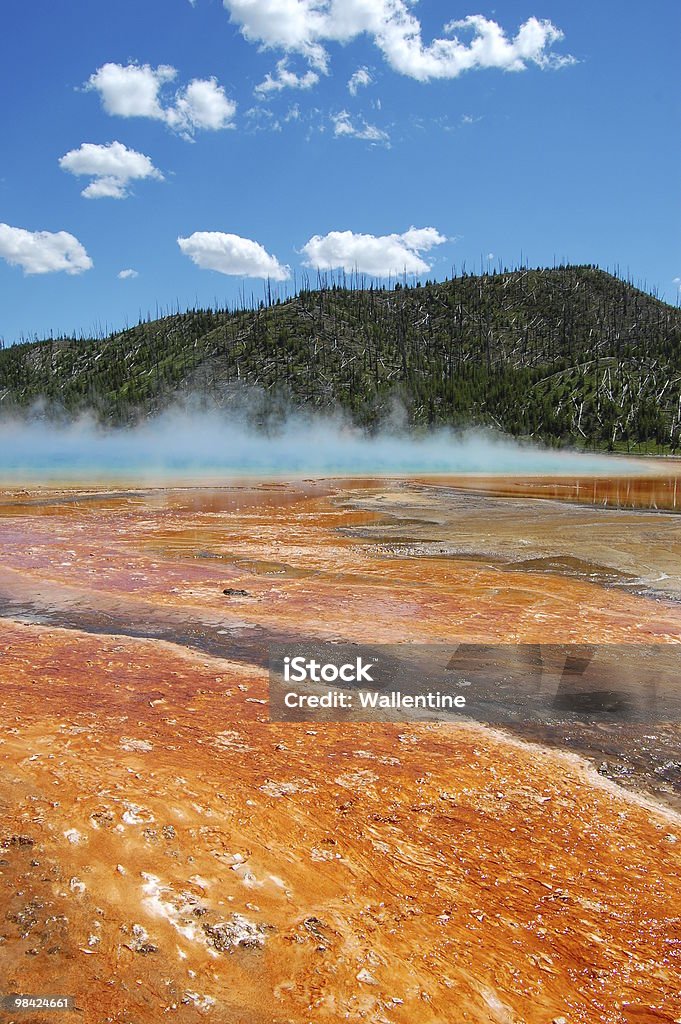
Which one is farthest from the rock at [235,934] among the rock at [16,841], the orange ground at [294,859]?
the rock at [16,841]

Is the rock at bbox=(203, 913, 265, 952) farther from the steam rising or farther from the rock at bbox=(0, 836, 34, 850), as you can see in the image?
the steam rising

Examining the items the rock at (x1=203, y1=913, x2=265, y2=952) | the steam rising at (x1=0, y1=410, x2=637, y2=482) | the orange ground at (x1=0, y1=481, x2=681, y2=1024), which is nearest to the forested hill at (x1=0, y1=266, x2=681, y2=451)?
the steam rising at (x1=0, y1=410, x2=637, y2=482)

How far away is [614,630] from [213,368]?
127 metres

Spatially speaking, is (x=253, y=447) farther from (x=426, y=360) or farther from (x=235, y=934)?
(x=235, y=934)

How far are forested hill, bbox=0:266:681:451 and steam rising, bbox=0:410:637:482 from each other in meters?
5.98

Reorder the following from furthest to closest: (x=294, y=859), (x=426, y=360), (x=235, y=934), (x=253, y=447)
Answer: (x=426, y=360) → (x=253, y=447) → (x=294, y=859) → (x=235, y=934)

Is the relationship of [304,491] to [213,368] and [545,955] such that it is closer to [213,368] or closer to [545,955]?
[545,955]

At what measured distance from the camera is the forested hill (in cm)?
9262

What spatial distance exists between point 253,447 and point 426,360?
5308cm

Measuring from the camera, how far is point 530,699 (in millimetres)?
6250

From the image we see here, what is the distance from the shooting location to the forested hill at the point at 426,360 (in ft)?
304

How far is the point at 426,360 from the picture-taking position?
129 metres

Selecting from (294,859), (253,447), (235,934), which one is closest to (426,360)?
(253,447)

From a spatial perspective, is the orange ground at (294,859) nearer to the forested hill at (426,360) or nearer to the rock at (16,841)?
the rock at (16,841)
